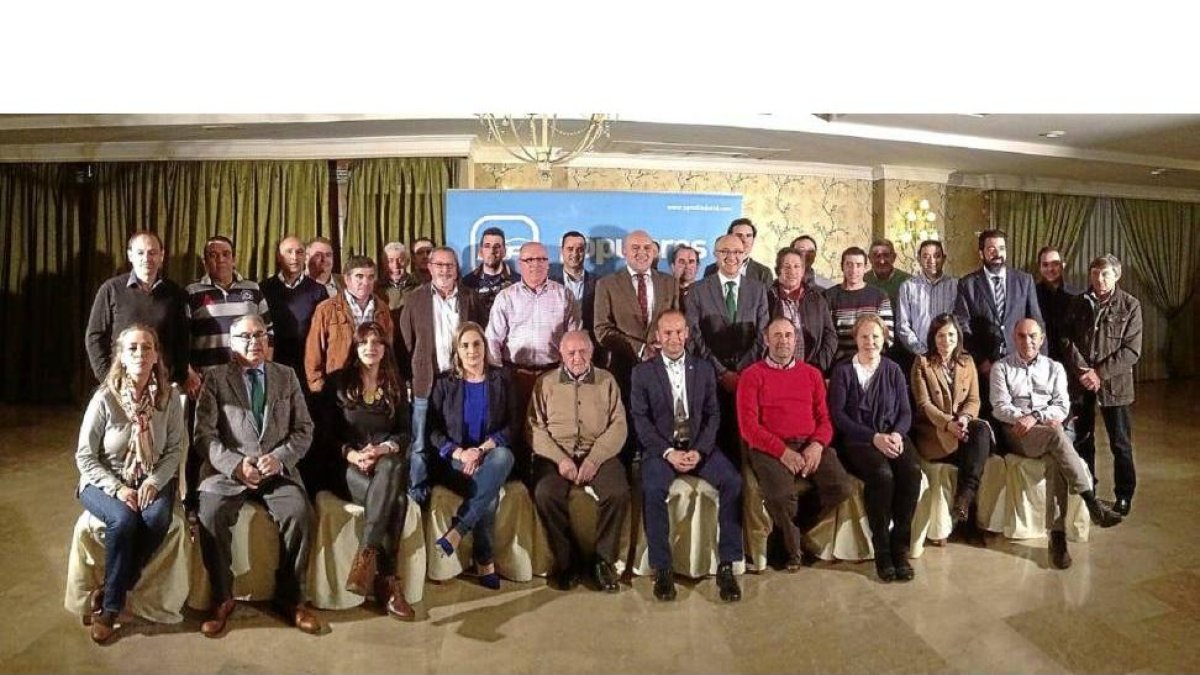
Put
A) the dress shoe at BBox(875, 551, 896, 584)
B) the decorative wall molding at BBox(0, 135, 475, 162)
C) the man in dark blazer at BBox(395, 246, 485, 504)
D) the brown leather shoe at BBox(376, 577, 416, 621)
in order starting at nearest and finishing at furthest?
the brown leather shoe at BBox(376, 577, 416, 621)
the dress shoe at BBox(875, 551, 896, 584)
the man in dark blazer at BBox(395, 246, 485, 504)
the decorative wall molding at BBox(0, 135, 475, 162)

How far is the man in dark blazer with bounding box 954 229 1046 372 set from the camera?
12.8 ft

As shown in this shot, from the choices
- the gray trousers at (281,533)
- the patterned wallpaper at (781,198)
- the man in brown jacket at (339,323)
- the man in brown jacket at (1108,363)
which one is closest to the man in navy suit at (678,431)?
the man in brown jacket at (339,323)

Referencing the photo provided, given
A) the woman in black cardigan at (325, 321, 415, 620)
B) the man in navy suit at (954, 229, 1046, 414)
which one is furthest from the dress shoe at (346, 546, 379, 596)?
the man in navy suit at (954, 229, 1046, 414)

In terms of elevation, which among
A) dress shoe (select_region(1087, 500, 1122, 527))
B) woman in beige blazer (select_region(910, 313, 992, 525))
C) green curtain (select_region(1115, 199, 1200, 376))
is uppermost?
green curtain (select_region(1115, 199, 1200, 376))

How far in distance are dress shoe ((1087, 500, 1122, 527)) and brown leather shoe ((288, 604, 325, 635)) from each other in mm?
3078

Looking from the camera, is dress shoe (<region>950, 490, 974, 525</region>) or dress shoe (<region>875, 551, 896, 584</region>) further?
dress shoe (<region>950, 490, 974, 525</region>)

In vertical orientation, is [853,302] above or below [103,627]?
above

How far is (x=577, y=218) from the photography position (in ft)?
12.9

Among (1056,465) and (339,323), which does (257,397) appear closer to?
(339,323)

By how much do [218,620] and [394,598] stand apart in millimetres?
554

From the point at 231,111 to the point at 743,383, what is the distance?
2897 mm

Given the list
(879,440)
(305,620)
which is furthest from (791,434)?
(305,620)

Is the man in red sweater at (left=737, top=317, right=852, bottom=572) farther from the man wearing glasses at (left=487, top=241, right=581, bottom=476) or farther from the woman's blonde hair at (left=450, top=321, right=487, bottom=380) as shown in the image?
the woman's blonde hair at (left=450, top=321, right=487, bottom=380)

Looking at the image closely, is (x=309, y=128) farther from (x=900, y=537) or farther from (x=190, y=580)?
(x=900, y=537)
